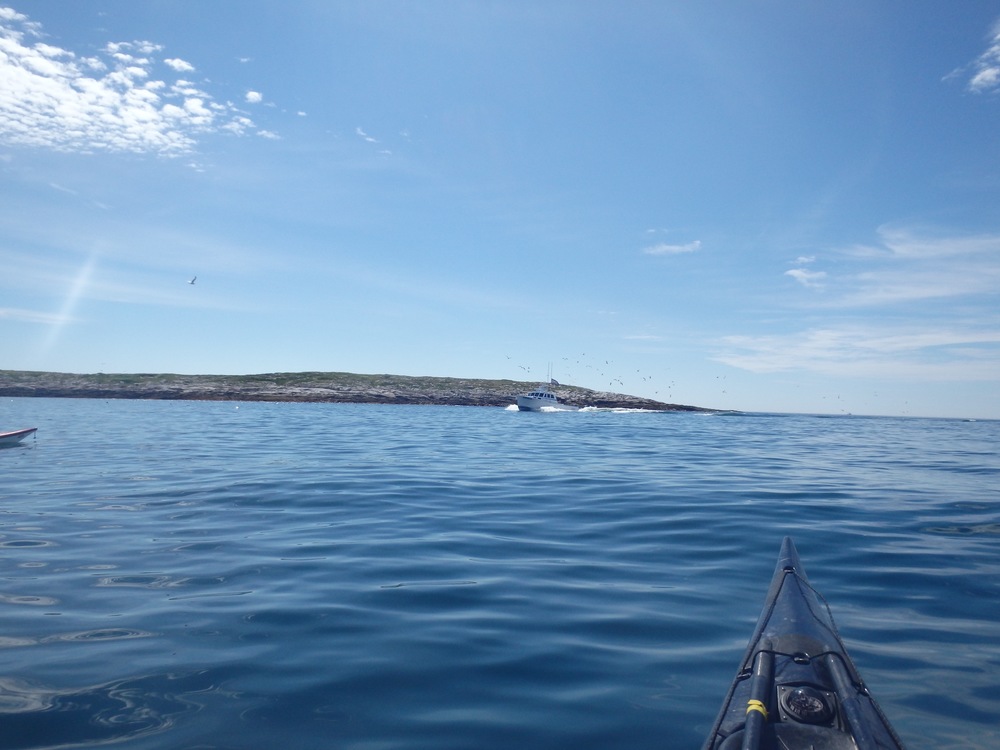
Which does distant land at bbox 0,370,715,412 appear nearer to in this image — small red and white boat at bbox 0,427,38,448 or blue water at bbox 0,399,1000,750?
small red and white boat at bbox 0,427,38,448

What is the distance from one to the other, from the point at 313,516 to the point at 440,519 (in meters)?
2.20

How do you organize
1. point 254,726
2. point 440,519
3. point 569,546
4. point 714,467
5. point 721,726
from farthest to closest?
point 714,467, point 440,519, point 569,546, point 254,726, point 721,726

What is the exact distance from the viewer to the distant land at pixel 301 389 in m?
90.3

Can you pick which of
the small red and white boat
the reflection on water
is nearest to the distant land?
the small red and white boat

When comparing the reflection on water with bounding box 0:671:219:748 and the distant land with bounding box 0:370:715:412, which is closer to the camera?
the reflection on water with bounding box 0:671:219:748

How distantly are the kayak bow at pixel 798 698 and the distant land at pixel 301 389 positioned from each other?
9498cm

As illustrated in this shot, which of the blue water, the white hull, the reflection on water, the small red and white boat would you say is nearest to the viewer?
the reflection on water

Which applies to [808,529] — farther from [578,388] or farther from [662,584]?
[578,388]

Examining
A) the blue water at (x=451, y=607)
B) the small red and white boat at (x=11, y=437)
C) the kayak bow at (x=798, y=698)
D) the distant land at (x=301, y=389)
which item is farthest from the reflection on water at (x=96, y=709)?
the distant land at (x=301, y=389)

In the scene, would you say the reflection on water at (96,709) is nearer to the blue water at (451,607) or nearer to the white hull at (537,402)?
the blue water at (451,607)

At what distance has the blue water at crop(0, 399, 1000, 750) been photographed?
4387 mm

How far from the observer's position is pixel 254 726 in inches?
167

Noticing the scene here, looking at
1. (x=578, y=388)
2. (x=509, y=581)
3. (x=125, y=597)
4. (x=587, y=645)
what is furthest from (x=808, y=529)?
(x=578, y=388)

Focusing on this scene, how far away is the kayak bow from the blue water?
2.19ft
